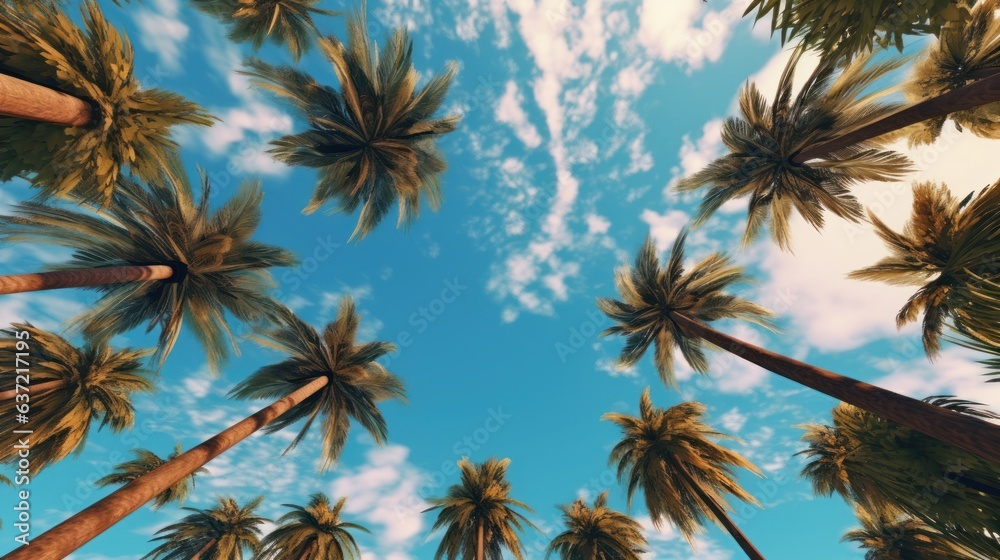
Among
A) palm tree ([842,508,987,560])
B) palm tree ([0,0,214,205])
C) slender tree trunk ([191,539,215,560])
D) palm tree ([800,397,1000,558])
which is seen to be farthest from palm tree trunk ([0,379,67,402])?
palm tree ([842,508,987,560])

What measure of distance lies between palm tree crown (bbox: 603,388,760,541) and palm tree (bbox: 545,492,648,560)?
646 centimetres

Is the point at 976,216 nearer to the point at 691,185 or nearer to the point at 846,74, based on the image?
the point at 846,74

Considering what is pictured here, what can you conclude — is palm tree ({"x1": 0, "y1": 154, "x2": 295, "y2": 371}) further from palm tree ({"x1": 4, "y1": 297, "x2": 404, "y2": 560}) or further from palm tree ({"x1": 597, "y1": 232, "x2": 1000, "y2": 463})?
palm tree ({"x1": 597, "y1": 232, "x2": 1000, "y2": 463})

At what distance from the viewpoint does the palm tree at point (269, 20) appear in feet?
43.5

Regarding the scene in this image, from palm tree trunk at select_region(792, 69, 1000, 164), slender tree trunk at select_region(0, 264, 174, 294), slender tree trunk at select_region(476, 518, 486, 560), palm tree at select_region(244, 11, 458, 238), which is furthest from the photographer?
slender tree trunk at select_region(476, 518, 486, 560)

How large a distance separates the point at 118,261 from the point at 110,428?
10066mm

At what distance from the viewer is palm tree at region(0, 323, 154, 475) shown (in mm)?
11070

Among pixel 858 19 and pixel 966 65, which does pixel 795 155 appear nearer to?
pixel 966 65

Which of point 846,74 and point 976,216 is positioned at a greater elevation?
point 846,74

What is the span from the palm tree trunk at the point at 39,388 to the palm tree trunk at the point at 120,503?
327 inches

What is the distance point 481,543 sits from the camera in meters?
18.4

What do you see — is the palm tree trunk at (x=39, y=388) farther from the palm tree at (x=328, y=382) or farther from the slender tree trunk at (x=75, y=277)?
the slender tree trunk at (x=75, y=277)

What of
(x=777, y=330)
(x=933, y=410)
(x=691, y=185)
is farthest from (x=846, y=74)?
(x=933, y=410)

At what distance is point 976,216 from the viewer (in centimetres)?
609
